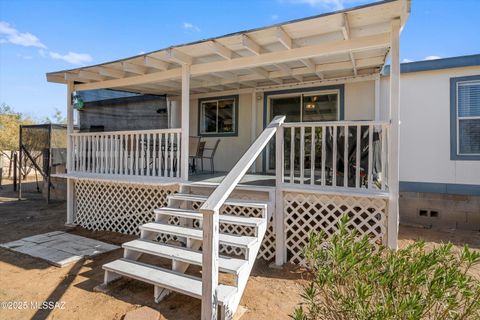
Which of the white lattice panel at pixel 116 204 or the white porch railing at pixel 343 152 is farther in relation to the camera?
the white lattice panel at pixel 116 204

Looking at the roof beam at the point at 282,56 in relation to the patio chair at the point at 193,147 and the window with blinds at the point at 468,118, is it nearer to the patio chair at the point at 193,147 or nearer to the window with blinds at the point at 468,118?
the patio chair at the point at 193,147

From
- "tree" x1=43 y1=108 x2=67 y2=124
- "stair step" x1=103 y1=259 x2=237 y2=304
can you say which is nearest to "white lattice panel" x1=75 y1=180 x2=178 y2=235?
"stair step" x1=103 y1=259 x2=237 y2=304

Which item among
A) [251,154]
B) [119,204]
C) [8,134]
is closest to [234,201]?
[251,154]

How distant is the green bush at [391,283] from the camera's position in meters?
1.56

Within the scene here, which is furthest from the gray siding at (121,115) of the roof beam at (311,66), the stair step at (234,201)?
the roof beam at (311,66)

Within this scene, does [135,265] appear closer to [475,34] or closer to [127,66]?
[127,66]

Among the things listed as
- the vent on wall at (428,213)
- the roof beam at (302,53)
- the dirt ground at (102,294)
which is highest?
the roof beam at (302,53)

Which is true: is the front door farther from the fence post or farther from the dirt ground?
the dirt ground

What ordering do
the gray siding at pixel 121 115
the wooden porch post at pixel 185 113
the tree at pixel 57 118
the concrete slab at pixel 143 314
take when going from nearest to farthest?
the concrete slab at pixel 143 314, the wooden porch post at pixel 185 113, the gray siding at pixel 121 115, the tree at pixel 57 118

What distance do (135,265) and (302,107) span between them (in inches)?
201

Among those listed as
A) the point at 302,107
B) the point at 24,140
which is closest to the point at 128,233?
the point at 302,107

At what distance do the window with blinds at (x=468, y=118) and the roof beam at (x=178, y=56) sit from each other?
18.0 ft

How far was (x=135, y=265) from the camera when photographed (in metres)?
3.62

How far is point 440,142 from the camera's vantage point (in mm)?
6109
